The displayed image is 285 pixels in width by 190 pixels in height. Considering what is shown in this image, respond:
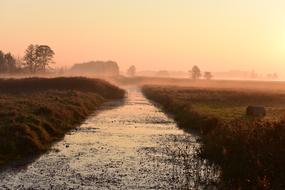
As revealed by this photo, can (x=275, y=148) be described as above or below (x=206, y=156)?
above

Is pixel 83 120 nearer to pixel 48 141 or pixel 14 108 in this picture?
pixel 14 108

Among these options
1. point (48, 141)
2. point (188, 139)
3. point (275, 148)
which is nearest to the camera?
point (275, 148)

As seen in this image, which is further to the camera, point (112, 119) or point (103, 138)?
point (112, 119)

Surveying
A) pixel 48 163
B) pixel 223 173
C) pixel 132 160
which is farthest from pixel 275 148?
pixel 48 163

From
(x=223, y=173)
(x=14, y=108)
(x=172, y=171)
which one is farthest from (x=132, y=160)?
(x=14, y=108)

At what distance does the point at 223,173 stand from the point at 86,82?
3880 inches

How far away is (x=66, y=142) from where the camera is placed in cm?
3656

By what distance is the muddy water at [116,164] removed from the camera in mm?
23797

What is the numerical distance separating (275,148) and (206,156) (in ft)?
24.7

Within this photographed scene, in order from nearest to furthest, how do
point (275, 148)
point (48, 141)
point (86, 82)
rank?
point (275, 148) < point (48, 141) < point (86, 82)

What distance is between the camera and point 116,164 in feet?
93.9

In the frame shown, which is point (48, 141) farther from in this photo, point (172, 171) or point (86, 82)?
point (86, 82)

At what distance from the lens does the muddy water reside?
78.1 ft

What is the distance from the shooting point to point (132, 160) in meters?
30.0
